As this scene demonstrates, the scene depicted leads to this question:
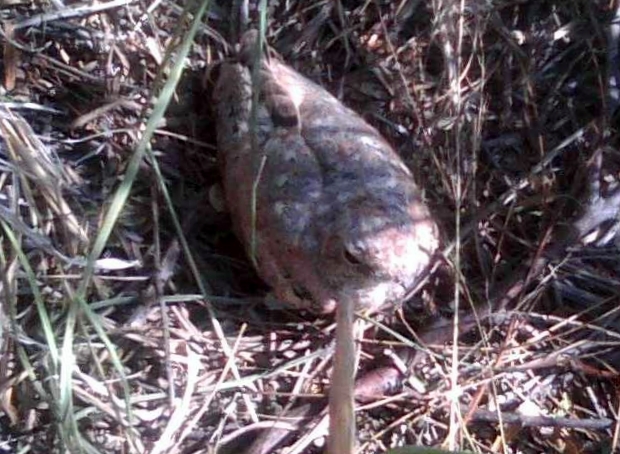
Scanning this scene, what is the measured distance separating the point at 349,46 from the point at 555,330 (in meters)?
0.56

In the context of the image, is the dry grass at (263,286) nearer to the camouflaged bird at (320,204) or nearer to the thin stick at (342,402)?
the camouflaged bird at (320,204)

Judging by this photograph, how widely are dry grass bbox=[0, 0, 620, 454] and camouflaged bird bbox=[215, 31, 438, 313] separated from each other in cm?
9

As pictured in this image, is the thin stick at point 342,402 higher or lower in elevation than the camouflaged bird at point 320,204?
lower

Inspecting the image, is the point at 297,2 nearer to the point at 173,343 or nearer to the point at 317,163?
the point at 317,163

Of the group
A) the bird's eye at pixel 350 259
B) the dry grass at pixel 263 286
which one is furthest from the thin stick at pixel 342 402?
the dry grass at pixel 263 286

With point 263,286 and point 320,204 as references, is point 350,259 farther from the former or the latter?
point 263,286

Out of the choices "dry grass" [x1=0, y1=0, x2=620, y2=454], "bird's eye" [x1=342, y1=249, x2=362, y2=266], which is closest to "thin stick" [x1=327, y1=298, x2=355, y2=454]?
"bird's eye" [x1=342, y1=249, x2=362, y2=266]

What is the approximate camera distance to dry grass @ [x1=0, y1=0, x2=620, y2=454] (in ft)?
5.42

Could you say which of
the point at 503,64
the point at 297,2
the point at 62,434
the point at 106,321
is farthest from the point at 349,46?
the point at 62,434

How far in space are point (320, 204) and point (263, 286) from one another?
0.61 ft

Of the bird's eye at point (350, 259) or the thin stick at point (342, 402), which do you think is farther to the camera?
the bird's eye at point (350, 259)

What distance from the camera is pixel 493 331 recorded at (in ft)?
5.91

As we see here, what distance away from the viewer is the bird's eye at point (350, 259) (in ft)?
5.29

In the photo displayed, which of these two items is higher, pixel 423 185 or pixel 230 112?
pixel 230 112
